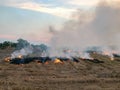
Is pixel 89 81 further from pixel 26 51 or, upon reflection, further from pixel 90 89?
pixel 26 51

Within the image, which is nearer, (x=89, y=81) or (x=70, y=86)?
(x=70, y=86)

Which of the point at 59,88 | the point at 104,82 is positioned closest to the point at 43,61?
the point at 104,82

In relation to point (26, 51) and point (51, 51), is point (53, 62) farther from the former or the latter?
point (26, 51)

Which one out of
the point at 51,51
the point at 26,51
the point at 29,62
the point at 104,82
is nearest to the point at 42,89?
the point at 104,82

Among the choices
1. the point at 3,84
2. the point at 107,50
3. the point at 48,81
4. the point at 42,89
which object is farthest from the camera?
the point at 107,50

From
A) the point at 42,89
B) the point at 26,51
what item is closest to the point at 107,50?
the point at 26,51

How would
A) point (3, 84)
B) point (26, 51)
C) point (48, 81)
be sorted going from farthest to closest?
1. point (26, 51)
2. point (48, 81)
3. point (3, 84)

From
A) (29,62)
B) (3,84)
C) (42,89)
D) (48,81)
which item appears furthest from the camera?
(29,62)

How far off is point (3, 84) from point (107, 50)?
105 meters

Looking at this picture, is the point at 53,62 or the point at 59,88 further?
the point at 53,62

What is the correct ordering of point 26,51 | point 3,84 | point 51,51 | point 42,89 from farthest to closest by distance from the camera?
point 26,51
point 51,51
point 3,84
point 42,89

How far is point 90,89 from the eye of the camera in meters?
38.8

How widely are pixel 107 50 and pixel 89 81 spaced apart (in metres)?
97.2

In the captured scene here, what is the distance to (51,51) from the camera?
109 metres
